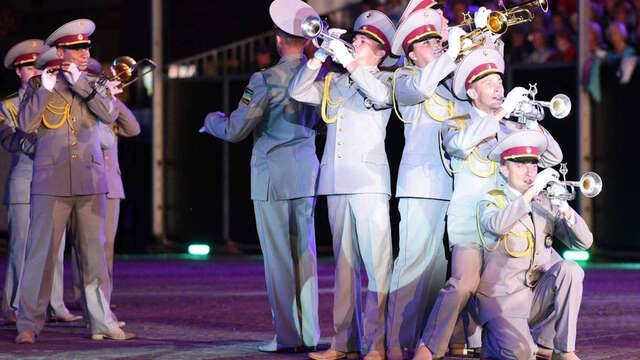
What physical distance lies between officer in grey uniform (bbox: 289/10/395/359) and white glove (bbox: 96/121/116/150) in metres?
2.47

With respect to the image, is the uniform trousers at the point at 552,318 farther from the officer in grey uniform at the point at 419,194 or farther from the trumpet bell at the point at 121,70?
the trumpet bell at the point at 121,70

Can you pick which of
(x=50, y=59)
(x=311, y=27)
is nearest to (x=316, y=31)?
(x=311, y=27)

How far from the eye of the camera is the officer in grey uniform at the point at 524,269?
26.6ft

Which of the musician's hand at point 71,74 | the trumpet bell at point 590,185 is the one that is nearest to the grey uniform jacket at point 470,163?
the trumpet bell at point 590,185

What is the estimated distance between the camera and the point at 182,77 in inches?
754

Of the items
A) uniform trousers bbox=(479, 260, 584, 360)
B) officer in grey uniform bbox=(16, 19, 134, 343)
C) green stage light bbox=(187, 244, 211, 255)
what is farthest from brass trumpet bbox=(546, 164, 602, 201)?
green stage light bbox=(187, 244, 211, 255)

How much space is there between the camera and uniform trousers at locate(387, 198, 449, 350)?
8570mm

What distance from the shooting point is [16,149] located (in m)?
10.7

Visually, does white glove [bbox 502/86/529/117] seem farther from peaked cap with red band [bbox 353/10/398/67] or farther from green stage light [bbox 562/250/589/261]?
green stage light [bbox 562/250/589/261]

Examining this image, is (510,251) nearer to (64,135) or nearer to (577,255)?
(64,135)

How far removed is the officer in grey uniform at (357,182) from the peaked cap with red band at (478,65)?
47 centimetres

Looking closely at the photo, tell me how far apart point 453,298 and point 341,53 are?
1.61 metres

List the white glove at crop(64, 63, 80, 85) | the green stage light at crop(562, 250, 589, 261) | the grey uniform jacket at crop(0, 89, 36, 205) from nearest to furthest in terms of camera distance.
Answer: the white glove at crop(64, 63, 80, 85)
the grey uniform jacket at crop(0, 89, 36, 205)
the green stage light at crop(562, 250, 589, 261)

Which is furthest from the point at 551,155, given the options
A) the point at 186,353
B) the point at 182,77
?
the point at 182,77
